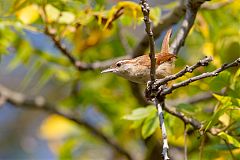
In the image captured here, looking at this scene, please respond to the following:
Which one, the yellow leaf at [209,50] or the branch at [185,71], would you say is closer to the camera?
the branch at [185,71]

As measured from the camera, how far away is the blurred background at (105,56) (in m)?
1.62

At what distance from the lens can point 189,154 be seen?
2123 millimetres

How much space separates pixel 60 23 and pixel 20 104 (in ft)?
2.20

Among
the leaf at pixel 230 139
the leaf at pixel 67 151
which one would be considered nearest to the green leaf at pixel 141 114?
the leaf at pixel 230 139

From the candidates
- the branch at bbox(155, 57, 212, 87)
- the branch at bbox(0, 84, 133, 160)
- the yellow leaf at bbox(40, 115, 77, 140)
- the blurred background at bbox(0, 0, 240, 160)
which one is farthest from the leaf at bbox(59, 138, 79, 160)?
the branch at bbox(155, 57, 212, 87)

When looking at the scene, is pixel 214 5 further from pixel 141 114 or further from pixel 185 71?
pixel 185 71

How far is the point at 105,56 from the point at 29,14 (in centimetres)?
65

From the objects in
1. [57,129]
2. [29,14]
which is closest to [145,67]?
[29,14]

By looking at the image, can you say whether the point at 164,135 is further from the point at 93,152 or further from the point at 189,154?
the point at 93,152

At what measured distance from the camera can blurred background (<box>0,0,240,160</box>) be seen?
Result: 162cm

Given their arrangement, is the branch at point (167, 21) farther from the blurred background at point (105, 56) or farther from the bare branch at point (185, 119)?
the bare branch at point (185, 119)

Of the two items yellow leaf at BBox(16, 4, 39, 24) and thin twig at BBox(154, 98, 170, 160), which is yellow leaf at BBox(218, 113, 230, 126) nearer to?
thin twig at BBox(154, 98, 170, 160)

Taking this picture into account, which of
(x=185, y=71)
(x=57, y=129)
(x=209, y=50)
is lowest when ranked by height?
(x=57, y=129)

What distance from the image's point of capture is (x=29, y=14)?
1811 mm
